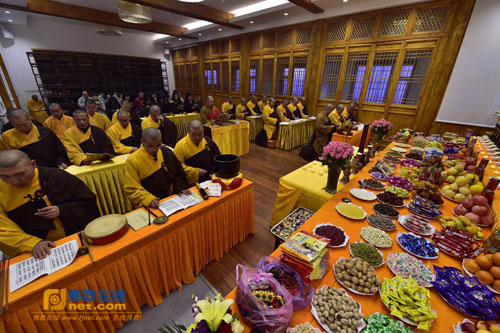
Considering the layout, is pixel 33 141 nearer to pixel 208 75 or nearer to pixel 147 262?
pixel 147 262

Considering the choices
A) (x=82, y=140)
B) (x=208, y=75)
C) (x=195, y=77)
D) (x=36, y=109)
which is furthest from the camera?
(x=195, y=77)

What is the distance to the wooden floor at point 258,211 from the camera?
2480 mm

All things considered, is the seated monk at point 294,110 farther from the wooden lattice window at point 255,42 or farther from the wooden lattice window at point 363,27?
the wooden lattice window at point 255,42

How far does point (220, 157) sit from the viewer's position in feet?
9.48

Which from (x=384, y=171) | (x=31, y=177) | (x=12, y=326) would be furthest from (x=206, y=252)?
(x=384, y=171)

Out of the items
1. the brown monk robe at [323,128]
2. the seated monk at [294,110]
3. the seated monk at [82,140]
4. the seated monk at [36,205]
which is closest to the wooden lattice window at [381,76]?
the brown monk robe at [323,128]

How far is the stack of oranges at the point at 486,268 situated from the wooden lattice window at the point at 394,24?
7064mm

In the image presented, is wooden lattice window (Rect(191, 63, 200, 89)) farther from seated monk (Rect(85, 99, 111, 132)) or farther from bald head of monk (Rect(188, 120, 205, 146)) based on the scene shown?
bald head of monk (Rect(188, 120, 205, 146))

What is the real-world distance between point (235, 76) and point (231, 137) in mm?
5879

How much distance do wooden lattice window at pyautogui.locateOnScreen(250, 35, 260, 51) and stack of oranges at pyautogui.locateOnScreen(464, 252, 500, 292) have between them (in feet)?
32.6

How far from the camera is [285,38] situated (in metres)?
8.12

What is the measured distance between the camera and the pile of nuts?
1.00 metres

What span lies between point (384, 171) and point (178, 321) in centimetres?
319

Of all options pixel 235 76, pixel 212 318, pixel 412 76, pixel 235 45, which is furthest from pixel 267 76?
pixel 212 318
